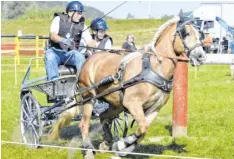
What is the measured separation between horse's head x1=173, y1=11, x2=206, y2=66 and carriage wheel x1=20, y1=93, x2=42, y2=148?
8.37 ft

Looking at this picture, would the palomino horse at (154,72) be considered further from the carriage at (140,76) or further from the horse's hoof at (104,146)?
the horse's hoof at (104,146)

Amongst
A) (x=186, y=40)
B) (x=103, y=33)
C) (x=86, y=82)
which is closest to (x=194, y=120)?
(x=103, y=33)

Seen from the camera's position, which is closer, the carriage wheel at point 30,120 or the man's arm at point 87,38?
the carriage wheel at point 30,120

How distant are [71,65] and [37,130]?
44.1 inches

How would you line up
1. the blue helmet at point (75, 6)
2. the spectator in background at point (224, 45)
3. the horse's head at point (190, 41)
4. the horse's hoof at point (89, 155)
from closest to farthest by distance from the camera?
1. the horse's head at point (190, 41)
2. the horse's hoof at point (89, 155)
3. the blue helmet at point (75, 6)
4. the spectator in background at point (224, 45)

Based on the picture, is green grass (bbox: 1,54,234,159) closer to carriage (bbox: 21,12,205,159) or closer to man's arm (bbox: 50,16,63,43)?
carriage (bbox: 21,12,205,159)

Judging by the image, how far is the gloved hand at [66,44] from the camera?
913cm

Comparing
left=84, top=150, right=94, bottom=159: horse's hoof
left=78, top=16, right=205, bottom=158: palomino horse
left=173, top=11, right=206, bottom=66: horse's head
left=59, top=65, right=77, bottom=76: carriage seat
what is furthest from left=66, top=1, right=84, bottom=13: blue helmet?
left=84, top=150, right=94, bottom=159: horse's hoof

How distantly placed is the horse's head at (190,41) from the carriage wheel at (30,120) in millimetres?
2551

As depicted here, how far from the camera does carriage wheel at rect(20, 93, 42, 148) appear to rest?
30.2 ft

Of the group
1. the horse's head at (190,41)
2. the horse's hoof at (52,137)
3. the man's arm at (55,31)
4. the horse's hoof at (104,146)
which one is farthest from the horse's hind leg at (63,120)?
the horse's head at (190,41)

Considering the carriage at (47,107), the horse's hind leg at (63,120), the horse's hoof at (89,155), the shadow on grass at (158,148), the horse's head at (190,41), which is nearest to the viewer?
the horse's head at (190,41)

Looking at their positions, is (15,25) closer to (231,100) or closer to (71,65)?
(231,100)

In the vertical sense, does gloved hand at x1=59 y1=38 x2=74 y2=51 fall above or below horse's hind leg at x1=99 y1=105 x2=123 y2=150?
above
